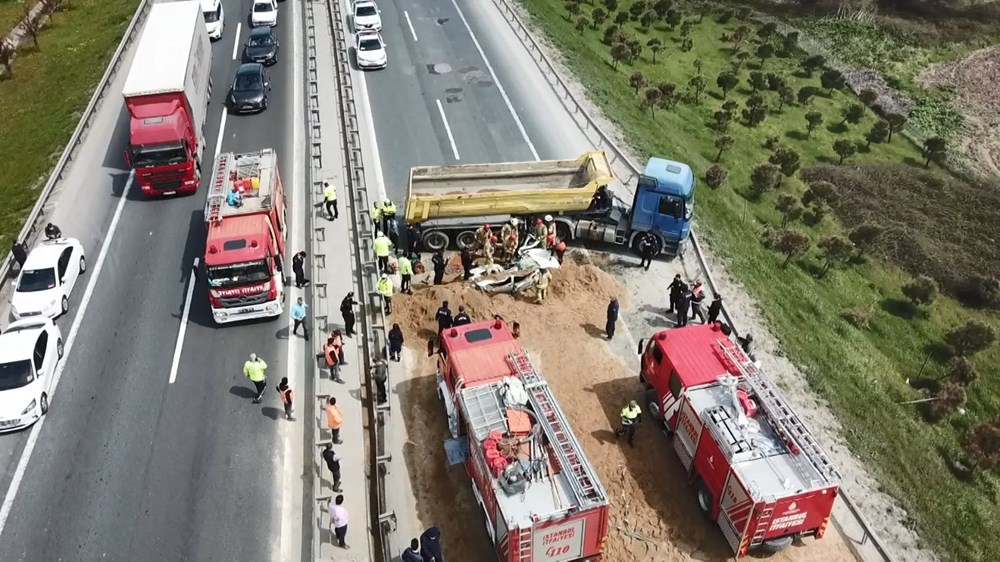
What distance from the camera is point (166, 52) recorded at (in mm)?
30125

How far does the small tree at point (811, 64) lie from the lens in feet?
166

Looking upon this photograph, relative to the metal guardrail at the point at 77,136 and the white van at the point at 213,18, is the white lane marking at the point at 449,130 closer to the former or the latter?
the white van at the point at 213,18

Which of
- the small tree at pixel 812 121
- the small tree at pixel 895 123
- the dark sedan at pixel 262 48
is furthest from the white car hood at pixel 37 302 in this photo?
the small tree at pixel 895 123

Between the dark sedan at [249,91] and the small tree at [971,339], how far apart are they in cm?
3329

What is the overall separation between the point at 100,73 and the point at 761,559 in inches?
1618

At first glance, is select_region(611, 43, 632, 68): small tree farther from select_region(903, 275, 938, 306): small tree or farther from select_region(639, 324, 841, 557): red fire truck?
select_region(639, 324, 841, 557): red fire truck

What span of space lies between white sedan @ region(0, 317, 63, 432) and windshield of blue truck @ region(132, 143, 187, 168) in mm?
9030

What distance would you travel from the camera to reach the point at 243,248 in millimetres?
21781

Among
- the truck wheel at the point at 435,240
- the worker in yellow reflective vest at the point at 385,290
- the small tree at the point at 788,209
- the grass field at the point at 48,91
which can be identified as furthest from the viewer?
the small tree at the point at 788,209

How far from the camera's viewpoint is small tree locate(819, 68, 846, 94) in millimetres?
48906

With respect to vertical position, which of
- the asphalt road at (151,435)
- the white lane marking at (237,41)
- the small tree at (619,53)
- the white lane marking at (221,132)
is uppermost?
the white lane marking at (237,41)

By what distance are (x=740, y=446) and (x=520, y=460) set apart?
17.2 ft

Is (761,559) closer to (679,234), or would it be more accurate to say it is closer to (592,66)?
(679,234)

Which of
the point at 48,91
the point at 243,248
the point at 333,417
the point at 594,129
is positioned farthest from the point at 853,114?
the point at 48,91
